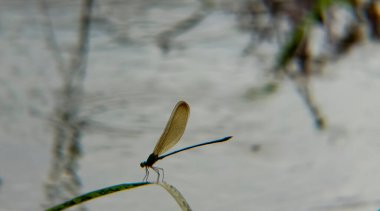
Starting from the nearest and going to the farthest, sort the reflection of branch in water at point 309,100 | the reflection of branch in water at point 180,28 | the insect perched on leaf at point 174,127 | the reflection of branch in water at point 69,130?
the insect perched on leaf at point 174,127
the reflection of branch in water at point 69,130
the reflection of branch in water at point 309,100
the reflection of branch in water at point 180,28

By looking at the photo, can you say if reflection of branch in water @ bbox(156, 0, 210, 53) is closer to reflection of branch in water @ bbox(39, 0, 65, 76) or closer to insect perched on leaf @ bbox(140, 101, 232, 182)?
reflection of branch in water @ bbox(39, 0, 65, 76)

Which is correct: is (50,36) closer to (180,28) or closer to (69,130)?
(180,28)

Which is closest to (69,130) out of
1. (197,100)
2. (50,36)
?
(197,100)

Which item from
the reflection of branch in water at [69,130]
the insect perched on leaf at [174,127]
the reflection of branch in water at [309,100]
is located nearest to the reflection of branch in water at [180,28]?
the reflection of branch in water at [69,130]

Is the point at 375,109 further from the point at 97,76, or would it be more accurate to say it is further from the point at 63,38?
the point at 63,38

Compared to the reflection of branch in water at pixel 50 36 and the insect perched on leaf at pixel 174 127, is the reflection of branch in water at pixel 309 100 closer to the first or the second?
the reflection of branch in water at pixel 50 36

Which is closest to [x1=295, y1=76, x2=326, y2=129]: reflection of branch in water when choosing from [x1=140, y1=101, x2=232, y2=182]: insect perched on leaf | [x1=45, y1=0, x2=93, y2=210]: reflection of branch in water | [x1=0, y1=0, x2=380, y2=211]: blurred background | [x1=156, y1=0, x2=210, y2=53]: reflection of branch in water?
[x1=0, y1=0, x2=380, y2=211]: blurred background

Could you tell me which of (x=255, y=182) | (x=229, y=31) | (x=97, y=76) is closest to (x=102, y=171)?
(x=255, y=182)
